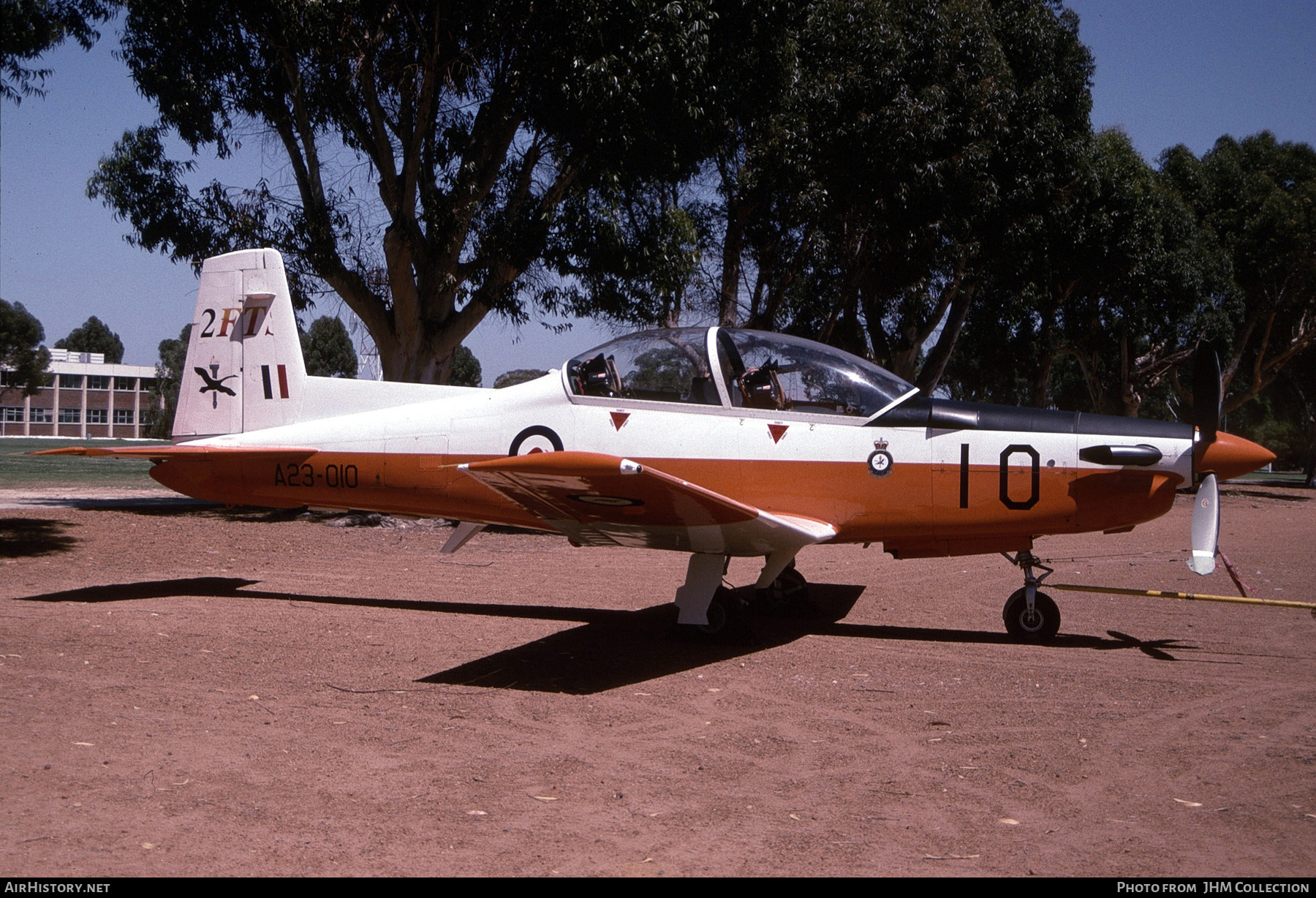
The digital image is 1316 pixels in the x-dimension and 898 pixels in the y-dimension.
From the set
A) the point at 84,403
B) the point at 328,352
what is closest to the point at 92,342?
the point at 84,403

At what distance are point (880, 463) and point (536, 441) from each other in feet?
8.85

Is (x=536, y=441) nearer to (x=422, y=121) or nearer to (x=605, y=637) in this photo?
(x=605, y=637)

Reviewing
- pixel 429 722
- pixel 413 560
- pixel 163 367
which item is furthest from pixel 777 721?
pixel 163 367

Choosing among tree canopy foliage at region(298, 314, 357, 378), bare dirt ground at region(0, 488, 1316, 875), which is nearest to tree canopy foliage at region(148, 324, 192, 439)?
tree canopy foliage at region(298, 314, 357, 378)

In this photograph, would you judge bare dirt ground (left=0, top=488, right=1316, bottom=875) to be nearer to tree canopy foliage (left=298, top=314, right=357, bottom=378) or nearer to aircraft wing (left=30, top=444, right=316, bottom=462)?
aircraft wing (left=30, top=444, right=316, bottom=462)

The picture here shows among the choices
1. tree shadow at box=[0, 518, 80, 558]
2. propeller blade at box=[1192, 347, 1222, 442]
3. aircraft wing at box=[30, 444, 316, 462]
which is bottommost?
tree shadow at box=[0, 518, 80, 558]

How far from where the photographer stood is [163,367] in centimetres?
8562

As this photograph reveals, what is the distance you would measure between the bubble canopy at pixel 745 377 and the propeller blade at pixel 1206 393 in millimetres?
2034

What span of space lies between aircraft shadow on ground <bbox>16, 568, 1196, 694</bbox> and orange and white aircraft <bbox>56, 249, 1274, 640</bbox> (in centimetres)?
43

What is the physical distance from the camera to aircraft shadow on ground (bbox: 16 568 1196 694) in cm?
609

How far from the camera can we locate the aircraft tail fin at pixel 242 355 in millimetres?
8547

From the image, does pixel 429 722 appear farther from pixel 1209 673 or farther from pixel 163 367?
pixel 163 367

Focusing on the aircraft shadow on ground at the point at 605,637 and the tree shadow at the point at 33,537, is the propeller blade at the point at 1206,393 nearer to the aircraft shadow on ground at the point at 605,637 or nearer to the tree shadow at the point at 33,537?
the aircraft shadow on ground at the point at 605,637

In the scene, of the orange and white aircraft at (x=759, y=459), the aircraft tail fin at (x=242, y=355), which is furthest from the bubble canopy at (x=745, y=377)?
the aircraft tail fin at (x=242, y=355)
